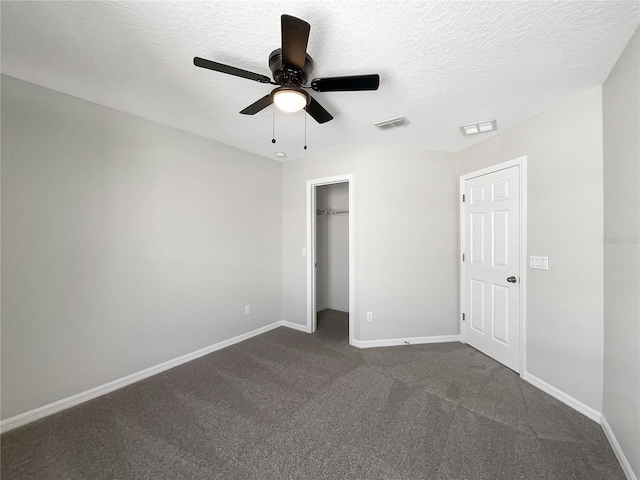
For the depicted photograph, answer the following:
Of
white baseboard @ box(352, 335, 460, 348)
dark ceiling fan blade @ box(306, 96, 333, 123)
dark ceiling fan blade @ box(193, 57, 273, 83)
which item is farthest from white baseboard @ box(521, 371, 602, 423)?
dark ceiling fan blade @ box(193, 57, 273, 83)

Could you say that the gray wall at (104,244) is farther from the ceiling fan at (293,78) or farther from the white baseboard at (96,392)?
the ceiling fan at (293,78)

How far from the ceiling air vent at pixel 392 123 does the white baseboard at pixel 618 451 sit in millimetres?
2802

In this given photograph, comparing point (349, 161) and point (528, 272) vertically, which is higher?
point (349, 161)

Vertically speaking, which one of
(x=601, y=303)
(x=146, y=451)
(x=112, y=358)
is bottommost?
(x=146, y=451)

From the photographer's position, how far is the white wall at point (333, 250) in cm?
468

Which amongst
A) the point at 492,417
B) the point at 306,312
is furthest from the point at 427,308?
the point at 306,312

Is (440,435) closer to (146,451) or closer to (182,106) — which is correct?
(146,451)

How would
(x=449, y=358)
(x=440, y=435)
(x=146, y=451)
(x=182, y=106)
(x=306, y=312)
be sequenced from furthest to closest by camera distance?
(x=306, y=312) → (x=449, y=358) → (x=182, y=106) → (x=440, y=435) → (x=146, y=451)

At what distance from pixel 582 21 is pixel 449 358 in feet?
9.48

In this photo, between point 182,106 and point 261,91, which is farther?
point 182,106

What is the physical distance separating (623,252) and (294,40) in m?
2.34

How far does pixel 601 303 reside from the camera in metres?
1.86

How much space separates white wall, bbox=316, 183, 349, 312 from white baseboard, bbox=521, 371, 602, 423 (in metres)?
2.75

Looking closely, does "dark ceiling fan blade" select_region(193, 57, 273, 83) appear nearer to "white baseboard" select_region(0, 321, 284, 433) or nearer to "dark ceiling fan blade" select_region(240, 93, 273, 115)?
"dark ceiling fan blade" select_region(240, 93, 273, 115)
